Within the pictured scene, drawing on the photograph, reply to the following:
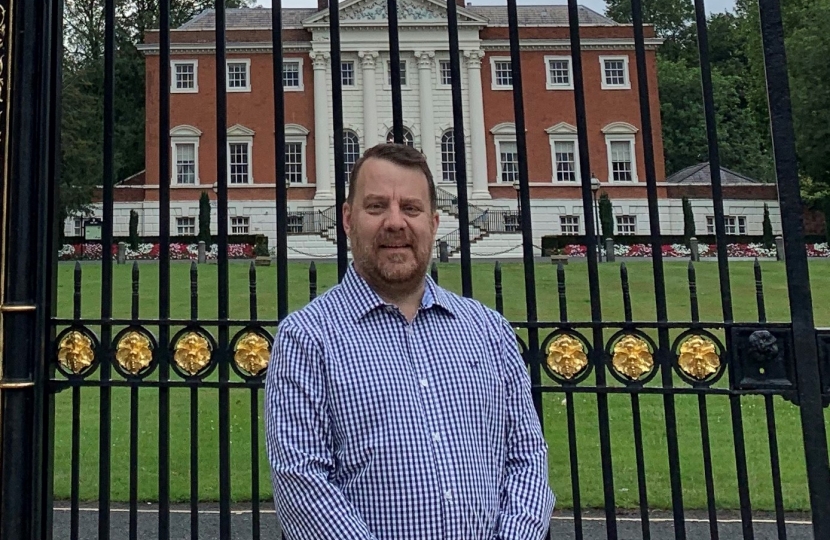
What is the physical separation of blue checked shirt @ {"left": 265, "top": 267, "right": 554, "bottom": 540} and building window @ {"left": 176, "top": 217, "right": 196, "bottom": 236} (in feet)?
90.9

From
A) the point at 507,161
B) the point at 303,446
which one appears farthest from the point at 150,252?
the point at 303,446

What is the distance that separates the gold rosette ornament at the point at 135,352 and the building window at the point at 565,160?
26474mm

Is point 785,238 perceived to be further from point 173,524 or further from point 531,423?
point 173,524

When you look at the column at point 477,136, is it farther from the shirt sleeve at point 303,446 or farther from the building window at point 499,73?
the shirt sleeve at point 303,446

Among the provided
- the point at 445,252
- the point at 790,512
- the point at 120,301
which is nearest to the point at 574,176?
the point at 445,252

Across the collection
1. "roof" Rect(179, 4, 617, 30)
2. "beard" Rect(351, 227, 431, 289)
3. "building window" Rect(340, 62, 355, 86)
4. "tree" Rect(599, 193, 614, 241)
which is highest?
"roof" Rect(179, 4, 617, 30)

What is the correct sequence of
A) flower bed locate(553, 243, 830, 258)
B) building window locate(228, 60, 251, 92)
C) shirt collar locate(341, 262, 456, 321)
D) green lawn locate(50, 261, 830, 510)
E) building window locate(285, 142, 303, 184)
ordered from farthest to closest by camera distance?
building window locate(285, 142, 303, 184) < building window locate(228, 60, 251, 92) < flower bed locate(553, 243, 830, 258) < green lawn locate(50, 261, 830, 510) < shirt collar locate(341, 262, 456, 321)

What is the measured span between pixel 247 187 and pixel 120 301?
47.3ft

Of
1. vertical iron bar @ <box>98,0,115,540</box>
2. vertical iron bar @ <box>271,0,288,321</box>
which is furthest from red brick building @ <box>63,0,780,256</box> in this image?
vertical iron bar @ <box>271,0,288,321</box>

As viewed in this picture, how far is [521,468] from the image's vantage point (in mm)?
1938

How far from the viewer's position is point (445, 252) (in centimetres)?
2052

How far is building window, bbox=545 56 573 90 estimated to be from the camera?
2555 cm

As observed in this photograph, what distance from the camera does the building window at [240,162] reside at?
2725cm

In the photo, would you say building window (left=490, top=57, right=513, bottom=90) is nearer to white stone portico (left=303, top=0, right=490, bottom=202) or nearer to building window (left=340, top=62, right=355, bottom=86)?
white stone portico (left=303, top=0, right=490, bottom=202)
